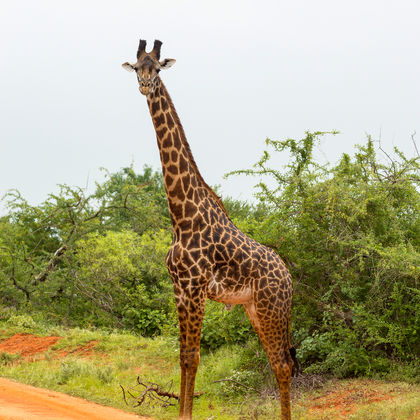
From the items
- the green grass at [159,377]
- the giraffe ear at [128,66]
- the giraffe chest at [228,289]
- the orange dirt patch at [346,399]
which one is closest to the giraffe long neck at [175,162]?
the giraffe ear at [128,66]

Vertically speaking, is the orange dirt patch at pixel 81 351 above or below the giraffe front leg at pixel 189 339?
below

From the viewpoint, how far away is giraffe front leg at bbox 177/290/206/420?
243 inches

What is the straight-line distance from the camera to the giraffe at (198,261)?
20.4ft

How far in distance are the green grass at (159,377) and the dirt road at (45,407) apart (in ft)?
1.47

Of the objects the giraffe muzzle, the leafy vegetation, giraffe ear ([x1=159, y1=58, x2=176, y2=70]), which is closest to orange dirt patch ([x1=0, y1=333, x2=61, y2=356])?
the leafy vegetation

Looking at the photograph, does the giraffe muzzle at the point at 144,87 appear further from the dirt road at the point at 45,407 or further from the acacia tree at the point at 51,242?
the acacia tree at the point at 51,242

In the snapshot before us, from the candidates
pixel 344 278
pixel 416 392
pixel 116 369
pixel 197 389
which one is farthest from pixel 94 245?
pixel 416 392

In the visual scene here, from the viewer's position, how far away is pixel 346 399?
27.2 ft

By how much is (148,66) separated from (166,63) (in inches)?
8.7

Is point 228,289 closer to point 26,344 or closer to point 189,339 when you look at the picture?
point 189,339

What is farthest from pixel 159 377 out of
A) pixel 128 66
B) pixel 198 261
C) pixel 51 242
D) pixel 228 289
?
pixel 51 242

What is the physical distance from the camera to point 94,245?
734 inches

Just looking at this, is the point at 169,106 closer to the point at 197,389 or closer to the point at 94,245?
the point at 197,389

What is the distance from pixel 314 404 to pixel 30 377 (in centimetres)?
516
